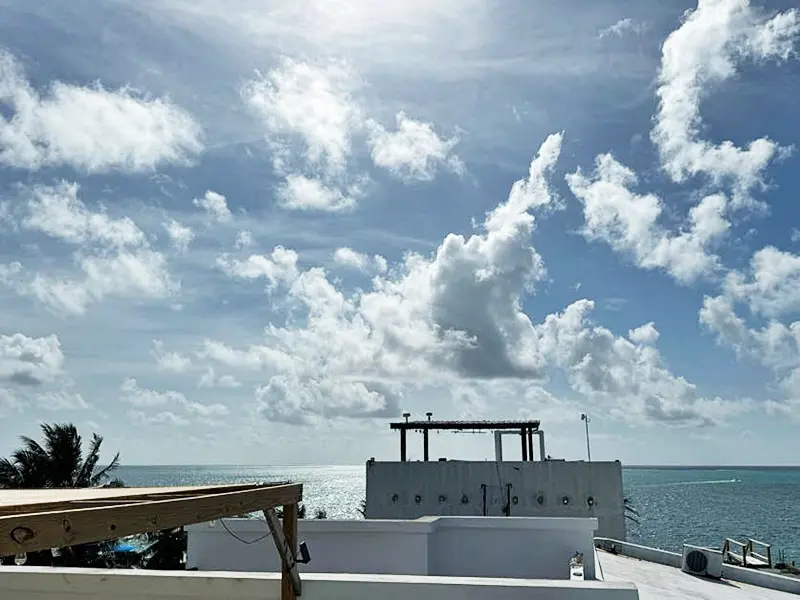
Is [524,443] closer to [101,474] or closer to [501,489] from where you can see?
[501,489]

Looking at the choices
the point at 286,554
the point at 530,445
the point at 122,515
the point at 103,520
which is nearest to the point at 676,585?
the point at 286,554

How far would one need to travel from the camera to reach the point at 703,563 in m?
14.8

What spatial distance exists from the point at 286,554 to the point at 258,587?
559mm

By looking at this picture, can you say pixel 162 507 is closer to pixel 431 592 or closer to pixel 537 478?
pixel 431 592

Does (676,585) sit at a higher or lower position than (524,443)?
lower

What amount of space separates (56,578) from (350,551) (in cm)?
552

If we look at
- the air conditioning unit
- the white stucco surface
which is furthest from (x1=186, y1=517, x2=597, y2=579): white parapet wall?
the air conditioning unit

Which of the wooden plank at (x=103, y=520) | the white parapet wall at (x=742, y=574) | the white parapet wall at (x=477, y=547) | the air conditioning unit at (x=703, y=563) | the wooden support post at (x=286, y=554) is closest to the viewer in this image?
the wooden plank at (x=103, y=520)

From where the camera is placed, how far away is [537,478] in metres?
36.2

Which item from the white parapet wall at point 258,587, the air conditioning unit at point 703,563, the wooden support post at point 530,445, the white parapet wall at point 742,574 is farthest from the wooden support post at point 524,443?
the white parapet wall at point 258,587

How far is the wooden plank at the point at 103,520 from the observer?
3.36 metres

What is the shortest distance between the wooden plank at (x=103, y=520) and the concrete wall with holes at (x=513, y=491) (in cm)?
3157

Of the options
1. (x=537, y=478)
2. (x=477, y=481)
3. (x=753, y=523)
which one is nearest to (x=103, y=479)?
(x=477, y=481)

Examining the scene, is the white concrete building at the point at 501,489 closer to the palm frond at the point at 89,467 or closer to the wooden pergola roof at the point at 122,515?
the palm frond at the point at 89,467
